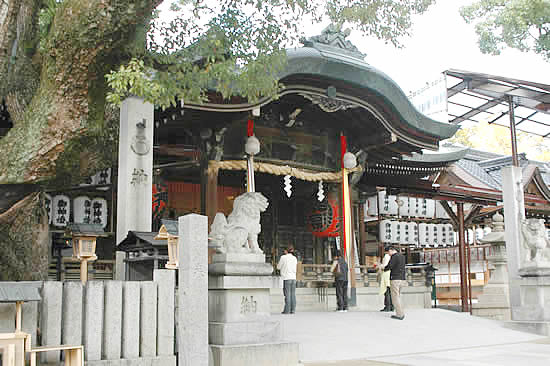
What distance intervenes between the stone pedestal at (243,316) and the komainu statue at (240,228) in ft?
0.46

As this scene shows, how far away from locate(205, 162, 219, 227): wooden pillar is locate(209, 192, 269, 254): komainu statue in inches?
224

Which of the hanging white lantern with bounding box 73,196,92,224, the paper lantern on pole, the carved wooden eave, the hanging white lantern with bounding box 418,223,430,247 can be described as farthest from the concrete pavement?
the hanging white lantern with bounding box 418,223,430,247

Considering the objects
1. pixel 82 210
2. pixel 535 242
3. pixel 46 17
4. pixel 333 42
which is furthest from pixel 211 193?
pixel 535 242

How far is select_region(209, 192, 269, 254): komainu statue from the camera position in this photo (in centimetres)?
763

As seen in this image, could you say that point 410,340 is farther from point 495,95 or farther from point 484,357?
point 495,95

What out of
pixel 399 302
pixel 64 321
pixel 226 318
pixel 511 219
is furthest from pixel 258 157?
pixel 64 321

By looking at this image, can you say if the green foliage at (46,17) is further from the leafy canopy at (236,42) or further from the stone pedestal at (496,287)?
the stone pedestal at (496,287)

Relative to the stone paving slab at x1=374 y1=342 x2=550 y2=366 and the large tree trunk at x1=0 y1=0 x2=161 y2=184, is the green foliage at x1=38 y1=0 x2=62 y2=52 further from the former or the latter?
the stone paving slab at x1=374 y1=342 x2=550 y2=366

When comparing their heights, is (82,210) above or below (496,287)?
above

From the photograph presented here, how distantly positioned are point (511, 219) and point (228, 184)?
25.5 feet

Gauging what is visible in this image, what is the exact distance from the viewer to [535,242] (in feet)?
45.5

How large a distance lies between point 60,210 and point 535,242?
1109cm

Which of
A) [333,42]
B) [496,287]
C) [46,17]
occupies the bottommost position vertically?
[496,287]

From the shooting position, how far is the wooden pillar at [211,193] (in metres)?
13.7
